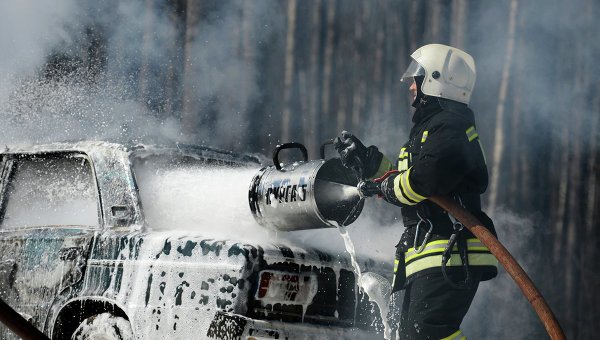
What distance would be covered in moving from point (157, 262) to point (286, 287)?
65 centimetres

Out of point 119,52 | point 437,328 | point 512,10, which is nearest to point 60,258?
point 437,328

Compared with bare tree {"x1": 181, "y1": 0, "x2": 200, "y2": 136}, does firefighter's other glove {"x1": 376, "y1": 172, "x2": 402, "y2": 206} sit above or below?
below

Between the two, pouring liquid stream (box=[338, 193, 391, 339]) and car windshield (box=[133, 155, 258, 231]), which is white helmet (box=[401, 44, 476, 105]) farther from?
car windshield (box=[133, 155, 258, 231])

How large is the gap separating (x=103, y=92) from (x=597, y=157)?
5.58 meters

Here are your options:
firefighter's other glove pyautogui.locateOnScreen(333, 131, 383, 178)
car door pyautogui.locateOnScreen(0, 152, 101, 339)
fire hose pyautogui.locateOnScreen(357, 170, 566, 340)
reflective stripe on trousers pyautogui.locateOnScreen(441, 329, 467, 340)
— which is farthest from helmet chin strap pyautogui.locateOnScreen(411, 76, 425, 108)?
car door pyautogui.locateOnScreen(0, 152, 101, 339)

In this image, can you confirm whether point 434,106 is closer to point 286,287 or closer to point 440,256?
point 440,256

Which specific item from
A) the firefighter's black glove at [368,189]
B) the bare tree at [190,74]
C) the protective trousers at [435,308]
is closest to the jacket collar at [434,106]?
the firefighter's black glove at [368,189]

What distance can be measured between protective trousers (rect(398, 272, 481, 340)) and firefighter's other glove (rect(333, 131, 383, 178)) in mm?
678

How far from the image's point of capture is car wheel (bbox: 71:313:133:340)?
405 cm

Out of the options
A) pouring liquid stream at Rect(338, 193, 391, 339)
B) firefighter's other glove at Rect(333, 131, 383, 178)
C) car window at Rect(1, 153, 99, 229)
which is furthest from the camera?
car window at Rect(1, 153, 99, 229)

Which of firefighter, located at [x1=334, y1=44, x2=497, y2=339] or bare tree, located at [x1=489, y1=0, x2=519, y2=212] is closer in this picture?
firefighter, located at [x1=334, y1=44, x2=497, y2=339]

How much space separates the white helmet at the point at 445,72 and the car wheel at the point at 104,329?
194 centimetres

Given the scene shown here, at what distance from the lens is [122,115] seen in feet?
29.9

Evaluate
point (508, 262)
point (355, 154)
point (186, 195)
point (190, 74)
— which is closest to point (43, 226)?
point (186, 195)
